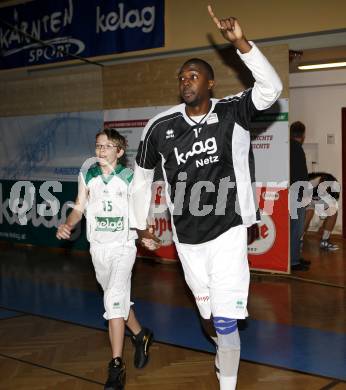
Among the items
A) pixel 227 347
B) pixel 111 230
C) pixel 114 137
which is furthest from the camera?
pixel 114 137

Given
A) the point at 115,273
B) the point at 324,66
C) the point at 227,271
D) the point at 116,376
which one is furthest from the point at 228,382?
the point at 324,66

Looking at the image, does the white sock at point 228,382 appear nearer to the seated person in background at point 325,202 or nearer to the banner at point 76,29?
the banner at point 76,29

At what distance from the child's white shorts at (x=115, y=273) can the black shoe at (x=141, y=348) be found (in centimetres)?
49

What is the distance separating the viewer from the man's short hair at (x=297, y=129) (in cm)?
876

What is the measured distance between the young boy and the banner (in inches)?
211

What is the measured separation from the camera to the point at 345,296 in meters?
7.13

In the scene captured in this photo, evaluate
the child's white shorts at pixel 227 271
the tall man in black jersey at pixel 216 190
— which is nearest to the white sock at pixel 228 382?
the tall man in black jersey at pixel 216 190

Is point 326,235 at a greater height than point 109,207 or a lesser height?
lesser

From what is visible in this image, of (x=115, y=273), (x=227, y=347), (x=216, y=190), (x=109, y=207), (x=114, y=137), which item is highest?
(x=114, y=137)

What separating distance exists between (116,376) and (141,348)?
1.99 ft

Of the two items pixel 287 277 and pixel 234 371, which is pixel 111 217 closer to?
pixel 234 371

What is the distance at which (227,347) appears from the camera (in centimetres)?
390

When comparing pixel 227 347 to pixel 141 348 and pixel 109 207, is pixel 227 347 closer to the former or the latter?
pixel 141 348

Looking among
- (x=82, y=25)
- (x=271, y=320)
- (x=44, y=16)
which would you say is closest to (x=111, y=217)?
(x=271, y=320)
